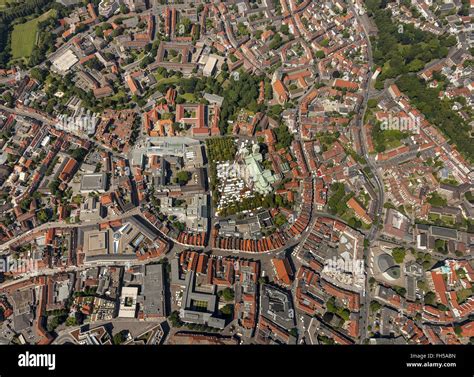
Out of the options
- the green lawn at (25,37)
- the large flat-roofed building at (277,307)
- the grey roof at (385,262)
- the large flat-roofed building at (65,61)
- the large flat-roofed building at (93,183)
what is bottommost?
the large flat-roofed building at (277,307)

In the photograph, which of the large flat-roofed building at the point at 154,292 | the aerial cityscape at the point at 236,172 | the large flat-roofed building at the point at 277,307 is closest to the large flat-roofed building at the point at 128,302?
the aerial cityscape at the point at 236,172

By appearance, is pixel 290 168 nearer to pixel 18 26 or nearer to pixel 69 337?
pixel 69 337

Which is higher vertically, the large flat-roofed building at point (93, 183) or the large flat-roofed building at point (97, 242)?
the large flat-roofed building at point (93, 183)

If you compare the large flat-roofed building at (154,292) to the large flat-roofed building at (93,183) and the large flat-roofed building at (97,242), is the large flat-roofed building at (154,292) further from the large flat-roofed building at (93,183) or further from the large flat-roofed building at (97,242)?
the large flat-roofed building at (93,183)

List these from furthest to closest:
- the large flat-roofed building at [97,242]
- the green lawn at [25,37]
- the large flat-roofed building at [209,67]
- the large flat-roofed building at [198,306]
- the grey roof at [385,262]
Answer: the green lawn at [25,37] → the large flat-roofed building at [209,67] → the large flat-roofed building at [97,242] → the grey roof at [385,262] → the large flat-roofed building at [198,306]

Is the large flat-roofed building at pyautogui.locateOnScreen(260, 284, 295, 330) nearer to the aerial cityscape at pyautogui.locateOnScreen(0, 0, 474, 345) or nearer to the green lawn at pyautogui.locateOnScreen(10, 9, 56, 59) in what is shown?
the aerial cityscape at pyautogui.locateOnScreen(0, 0, 474, 345)

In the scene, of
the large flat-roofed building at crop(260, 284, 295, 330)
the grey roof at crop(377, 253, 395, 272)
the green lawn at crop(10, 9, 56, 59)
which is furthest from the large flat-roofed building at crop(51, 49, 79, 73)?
the grey roof at crop(377, 253, 395, 272)

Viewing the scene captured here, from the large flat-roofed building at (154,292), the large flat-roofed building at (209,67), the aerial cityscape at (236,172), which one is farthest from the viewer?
the large flat-roofed building at (209,67)

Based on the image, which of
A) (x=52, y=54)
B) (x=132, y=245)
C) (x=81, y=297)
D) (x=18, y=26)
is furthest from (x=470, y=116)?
(x=18, y=26)
